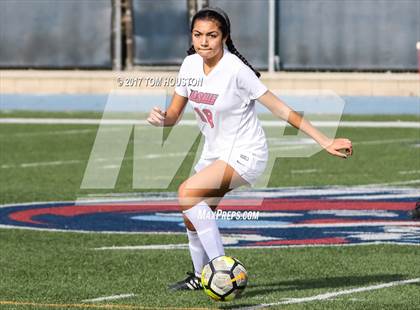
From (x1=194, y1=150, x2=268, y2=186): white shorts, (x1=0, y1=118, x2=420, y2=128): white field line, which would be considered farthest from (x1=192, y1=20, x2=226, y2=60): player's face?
(x1=0, y1=118, x2=420, y2=128): white field line

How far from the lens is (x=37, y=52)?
3438cm

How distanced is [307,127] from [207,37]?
91 cm

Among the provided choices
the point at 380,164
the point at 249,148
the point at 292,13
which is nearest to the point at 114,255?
the point at 249,148

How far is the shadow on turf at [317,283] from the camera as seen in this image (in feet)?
35.8

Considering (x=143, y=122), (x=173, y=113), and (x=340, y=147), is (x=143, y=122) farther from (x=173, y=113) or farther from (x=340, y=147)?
(x=340, y=147)

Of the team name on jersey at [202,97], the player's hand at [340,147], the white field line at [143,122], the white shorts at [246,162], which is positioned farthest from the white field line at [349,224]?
the white field line at [143,122]

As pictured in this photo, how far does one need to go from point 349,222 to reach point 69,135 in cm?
1196

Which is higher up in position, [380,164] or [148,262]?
[148,262]

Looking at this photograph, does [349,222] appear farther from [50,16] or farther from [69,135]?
[50,16]

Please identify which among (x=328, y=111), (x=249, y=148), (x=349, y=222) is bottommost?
(x=328, y=111)

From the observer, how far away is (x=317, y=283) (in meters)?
11.3

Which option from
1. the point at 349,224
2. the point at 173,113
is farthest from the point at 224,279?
the point at 349,224

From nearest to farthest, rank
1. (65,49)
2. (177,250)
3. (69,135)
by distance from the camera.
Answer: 1. (177,250)
2. (69,135)
3. (65,49)

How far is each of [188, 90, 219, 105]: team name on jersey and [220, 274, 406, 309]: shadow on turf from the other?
144 cm
